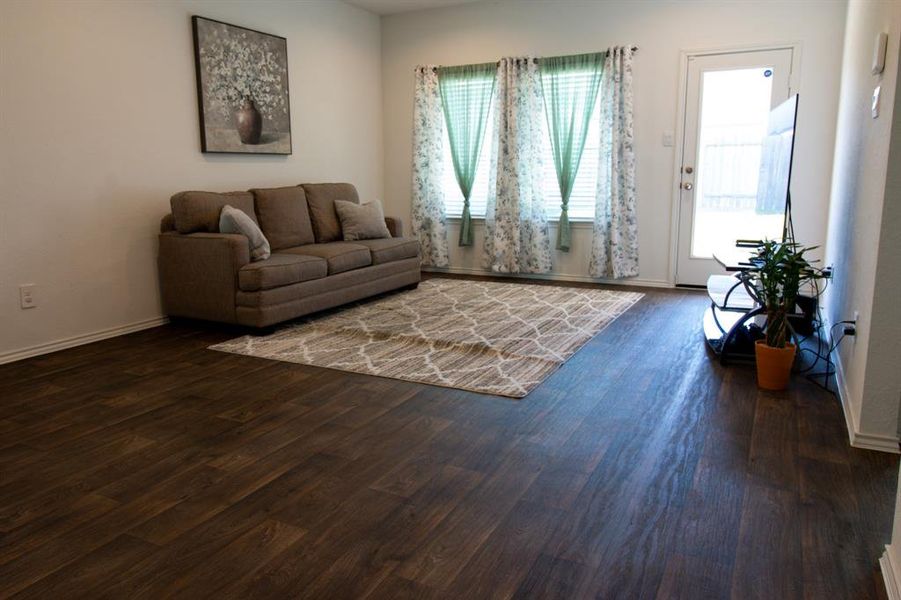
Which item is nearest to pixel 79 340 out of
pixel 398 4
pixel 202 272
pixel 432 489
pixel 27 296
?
pixel 27 296

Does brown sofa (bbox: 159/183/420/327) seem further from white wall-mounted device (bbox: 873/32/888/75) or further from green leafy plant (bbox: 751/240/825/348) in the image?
white wall-mounted device (bbox: 873/32/888/75)

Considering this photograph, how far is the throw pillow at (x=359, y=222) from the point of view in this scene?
5586mm

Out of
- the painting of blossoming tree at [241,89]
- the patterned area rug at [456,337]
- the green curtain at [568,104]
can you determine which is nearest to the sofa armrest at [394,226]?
the patterned area rug at [456,337]

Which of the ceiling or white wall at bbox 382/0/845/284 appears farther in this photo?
the ceiling

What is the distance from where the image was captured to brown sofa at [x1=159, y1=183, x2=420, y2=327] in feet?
13.9

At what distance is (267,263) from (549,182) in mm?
3191

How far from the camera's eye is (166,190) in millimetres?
4723

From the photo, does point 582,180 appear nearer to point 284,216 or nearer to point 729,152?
point 729,152

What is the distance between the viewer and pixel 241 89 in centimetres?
523

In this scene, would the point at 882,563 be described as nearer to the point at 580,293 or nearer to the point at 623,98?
the point at 580,293

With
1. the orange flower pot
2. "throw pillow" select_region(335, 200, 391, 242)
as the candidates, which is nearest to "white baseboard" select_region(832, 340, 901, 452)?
the orange flower pot

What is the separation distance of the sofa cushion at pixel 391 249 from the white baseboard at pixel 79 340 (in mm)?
1654

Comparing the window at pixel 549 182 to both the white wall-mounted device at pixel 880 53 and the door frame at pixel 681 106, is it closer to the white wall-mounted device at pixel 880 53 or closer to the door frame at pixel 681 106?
the door frame at pixel 681 106

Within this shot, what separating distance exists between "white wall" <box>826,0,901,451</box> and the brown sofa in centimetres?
328
